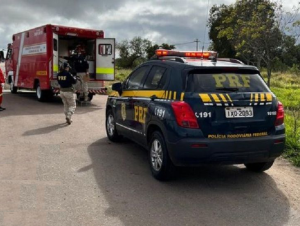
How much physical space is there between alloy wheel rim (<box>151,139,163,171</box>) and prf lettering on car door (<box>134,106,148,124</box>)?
1.65 feet

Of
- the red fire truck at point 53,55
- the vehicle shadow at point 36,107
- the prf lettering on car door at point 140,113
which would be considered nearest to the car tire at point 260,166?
the prf lettering on car door at point 140,113

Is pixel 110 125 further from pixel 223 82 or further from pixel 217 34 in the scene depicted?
pixel 217 34

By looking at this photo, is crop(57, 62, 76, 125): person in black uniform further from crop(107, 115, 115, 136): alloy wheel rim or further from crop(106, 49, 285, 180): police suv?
crop(106, 49, 285, 180): police suv

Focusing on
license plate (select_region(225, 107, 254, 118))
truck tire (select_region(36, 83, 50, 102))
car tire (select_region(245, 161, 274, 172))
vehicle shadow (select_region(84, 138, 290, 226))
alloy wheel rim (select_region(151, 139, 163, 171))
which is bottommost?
vehicle shadow (select_region(84, 138, 290, 226))

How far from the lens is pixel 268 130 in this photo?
502 cm

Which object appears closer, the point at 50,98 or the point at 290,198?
the point at 290,198

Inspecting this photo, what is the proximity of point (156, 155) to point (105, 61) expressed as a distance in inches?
390

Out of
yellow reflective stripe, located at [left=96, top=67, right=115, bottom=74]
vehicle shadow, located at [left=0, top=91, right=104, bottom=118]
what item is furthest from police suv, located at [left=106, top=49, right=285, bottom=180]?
yellow reflective stripe, located at [left=96, top=67, right=115, bottom=74]

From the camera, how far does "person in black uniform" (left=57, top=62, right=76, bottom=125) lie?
9.94m

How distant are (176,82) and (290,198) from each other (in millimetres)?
2109

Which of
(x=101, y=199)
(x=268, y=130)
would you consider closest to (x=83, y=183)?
(x=101, y=199)

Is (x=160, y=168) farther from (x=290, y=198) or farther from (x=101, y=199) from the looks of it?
(x=290, y=198)

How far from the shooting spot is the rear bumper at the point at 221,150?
186 inches

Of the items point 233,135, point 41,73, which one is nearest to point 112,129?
point 233,135
